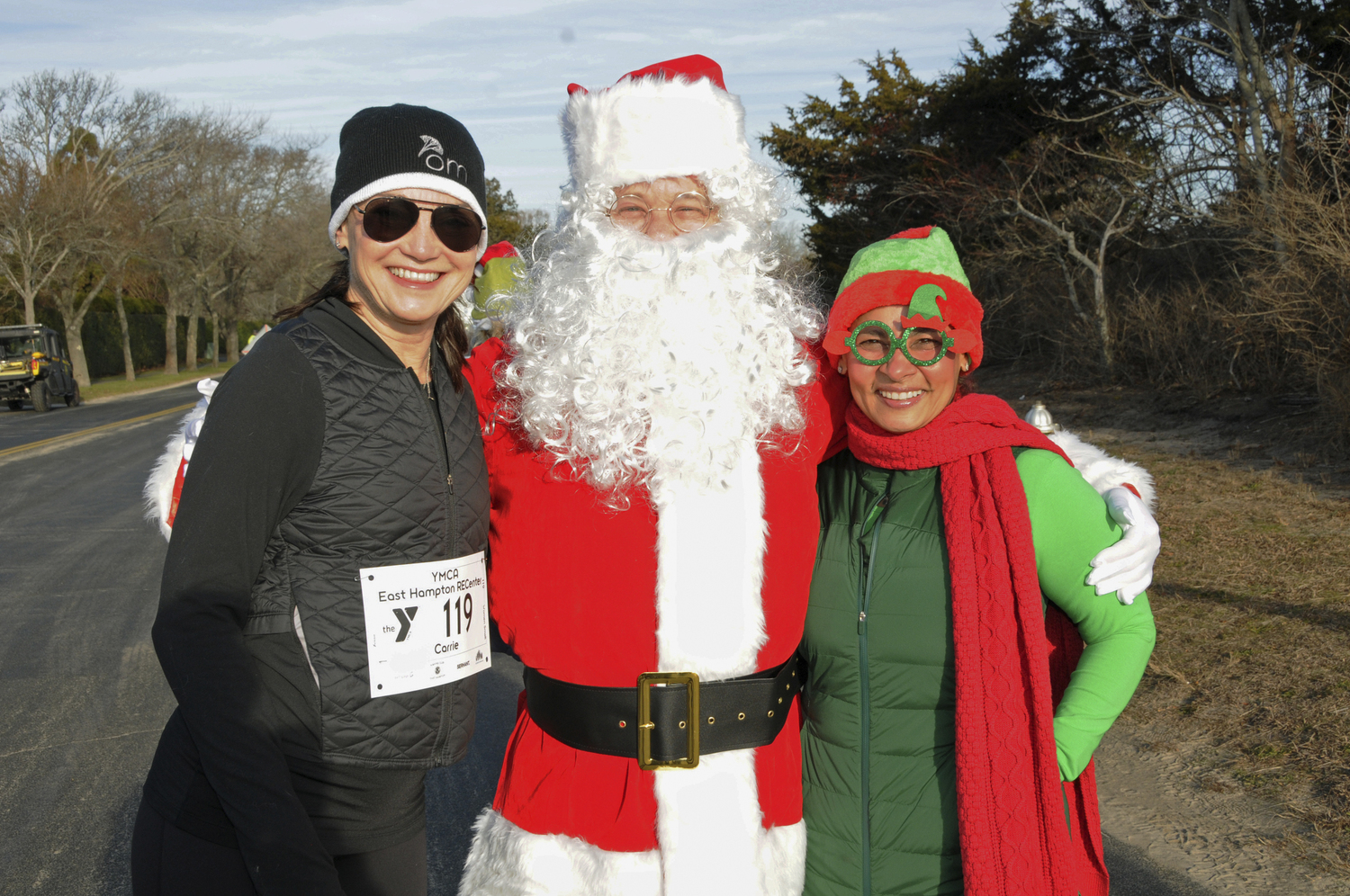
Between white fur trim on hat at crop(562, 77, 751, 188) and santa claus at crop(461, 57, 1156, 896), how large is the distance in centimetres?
25

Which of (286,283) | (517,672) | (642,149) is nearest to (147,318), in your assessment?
(286,283)

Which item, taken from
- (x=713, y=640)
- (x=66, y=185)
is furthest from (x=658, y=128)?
(x=66, y=185)

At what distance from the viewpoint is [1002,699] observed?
1.96 meters

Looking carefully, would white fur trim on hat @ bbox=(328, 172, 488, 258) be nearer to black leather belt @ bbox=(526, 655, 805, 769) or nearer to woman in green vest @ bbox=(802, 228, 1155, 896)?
woman in green vest @ bbox=(802, 228, 1155, 896)

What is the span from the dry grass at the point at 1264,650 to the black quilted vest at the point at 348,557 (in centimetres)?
302

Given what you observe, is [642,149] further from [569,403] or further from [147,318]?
[147,318]

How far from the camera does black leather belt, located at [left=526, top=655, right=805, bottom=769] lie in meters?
1.95

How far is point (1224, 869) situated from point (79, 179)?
114ft

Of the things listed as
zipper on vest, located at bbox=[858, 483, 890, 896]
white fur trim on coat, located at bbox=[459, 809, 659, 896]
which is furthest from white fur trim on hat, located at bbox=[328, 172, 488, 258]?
Result: white fur trim on coat, located at bbox=[459, 809, 659, 896]

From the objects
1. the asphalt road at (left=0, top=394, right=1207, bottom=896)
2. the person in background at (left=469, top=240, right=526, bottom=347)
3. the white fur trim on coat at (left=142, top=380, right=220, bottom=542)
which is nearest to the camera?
the white fur trim on coat at (left=142, top=380, right=220, bottom=542)

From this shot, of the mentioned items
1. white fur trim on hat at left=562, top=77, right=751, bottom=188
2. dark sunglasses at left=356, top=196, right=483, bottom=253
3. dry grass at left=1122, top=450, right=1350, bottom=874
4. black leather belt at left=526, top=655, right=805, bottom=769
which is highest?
white fur trim on hat at left=562, top=77, right=751, bottom=188

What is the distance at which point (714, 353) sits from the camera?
219cm

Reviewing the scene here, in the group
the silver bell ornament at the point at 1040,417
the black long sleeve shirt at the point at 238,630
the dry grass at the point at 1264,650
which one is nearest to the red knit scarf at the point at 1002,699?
the black long sleeve shirt at the point at 238,630

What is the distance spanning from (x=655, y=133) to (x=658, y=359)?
0.74 m
